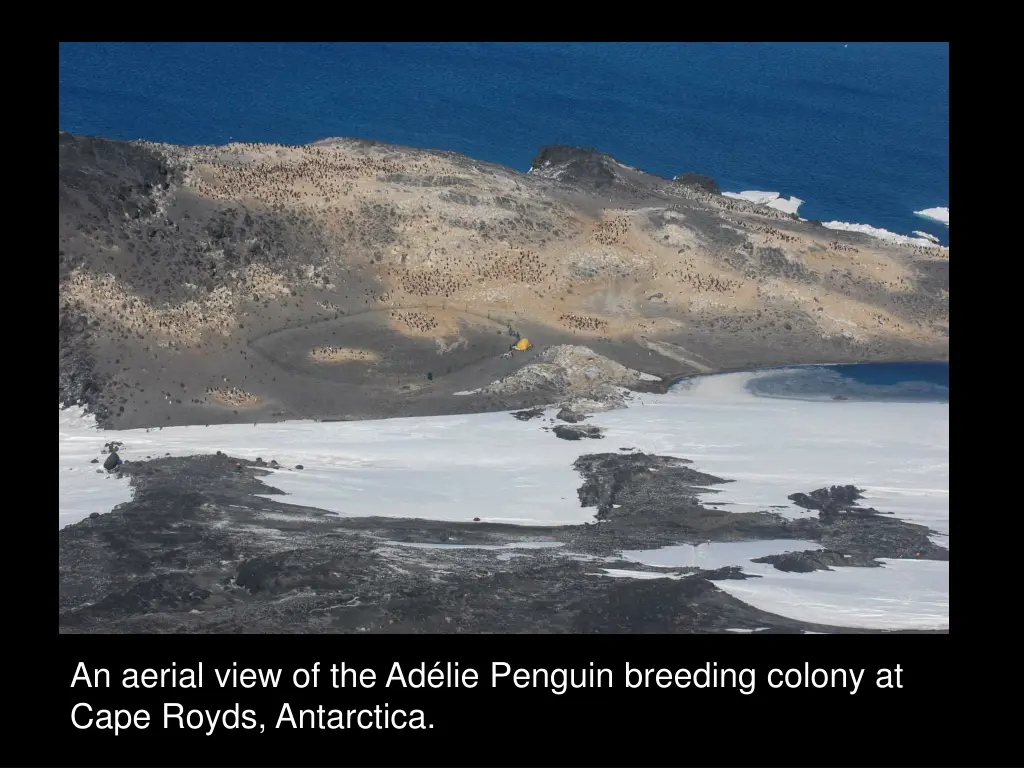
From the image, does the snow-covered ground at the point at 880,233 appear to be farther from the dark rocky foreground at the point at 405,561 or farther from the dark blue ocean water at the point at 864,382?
the dark rocky foreground at the point at 405,561

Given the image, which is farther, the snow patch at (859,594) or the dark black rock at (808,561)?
the dark black rock at (808,561)

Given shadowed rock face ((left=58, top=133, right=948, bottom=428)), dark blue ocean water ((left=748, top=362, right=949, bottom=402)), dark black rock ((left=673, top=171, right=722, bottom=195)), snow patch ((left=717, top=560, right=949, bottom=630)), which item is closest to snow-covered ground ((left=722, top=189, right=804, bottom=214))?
dark black rock ((left=673, top=171, right=722, bottom=195))

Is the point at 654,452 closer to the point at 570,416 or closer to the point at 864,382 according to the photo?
the point at 570,416

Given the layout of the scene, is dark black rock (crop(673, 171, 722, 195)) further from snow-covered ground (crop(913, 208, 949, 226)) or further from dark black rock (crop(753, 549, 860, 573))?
dark black rock (crop(753, 549, 860, 573))

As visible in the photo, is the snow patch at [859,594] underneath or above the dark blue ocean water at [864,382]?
underneath

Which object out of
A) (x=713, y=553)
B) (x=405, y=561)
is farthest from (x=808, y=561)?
(x=405, y=561)

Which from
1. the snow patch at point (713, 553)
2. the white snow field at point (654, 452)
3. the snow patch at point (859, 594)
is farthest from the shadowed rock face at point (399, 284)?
the snow patch at point (859, 594)
